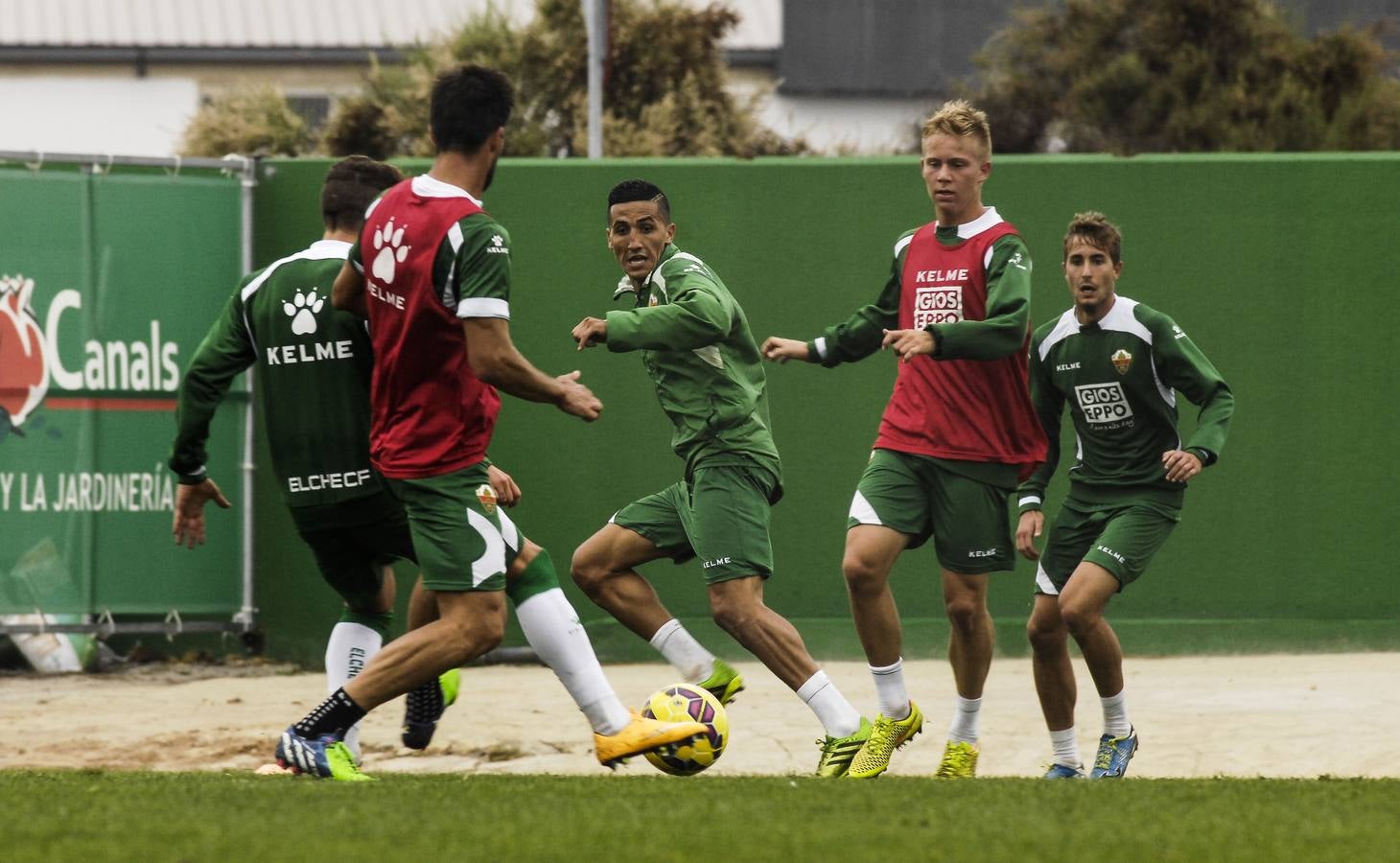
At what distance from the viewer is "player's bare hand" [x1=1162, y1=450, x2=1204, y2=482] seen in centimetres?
658

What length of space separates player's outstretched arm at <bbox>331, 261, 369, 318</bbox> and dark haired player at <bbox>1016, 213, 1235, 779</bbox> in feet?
8.52

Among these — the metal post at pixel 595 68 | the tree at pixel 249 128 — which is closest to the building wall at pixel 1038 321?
the metal post at pixel 595 68

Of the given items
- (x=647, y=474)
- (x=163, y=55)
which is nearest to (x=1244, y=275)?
(x=647, y=474)

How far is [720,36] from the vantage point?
2053cm

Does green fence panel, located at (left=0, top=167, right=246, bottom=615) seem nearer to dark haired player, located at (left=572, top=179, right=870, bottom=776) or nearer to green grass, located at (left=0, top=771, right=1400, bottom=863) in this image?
dark haired player, located at (left=572, top=179, right=870, bottom=776)

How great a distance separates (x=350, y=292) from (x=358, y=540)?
112 cm

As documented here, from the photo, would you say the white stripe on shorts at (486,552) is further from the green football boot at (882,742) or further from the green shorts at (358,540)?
the green football boot at (882,742)

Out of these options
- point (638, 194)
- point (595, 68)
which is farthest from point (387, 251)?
point (595, 68)

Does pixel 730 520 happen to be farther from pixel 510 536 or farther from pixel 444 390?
pixel 444 390

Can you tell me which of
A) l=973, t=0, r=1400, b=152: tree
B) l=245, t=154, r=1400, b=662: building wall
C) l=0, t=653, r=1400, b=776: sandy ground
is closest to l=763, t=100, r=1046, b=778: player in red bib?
l=0, t=653, r=1400, b=776: sandy ground

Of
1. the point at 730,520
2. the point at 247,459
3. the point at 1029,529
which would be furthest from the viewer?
the point at 247,459

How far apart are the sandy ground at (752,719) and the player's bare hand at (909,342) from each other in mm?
2026

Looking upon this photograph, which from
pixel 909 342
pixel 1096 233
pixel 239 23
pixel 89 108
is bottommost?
pixel 909 342

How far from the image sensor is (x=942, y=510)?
275 inches
